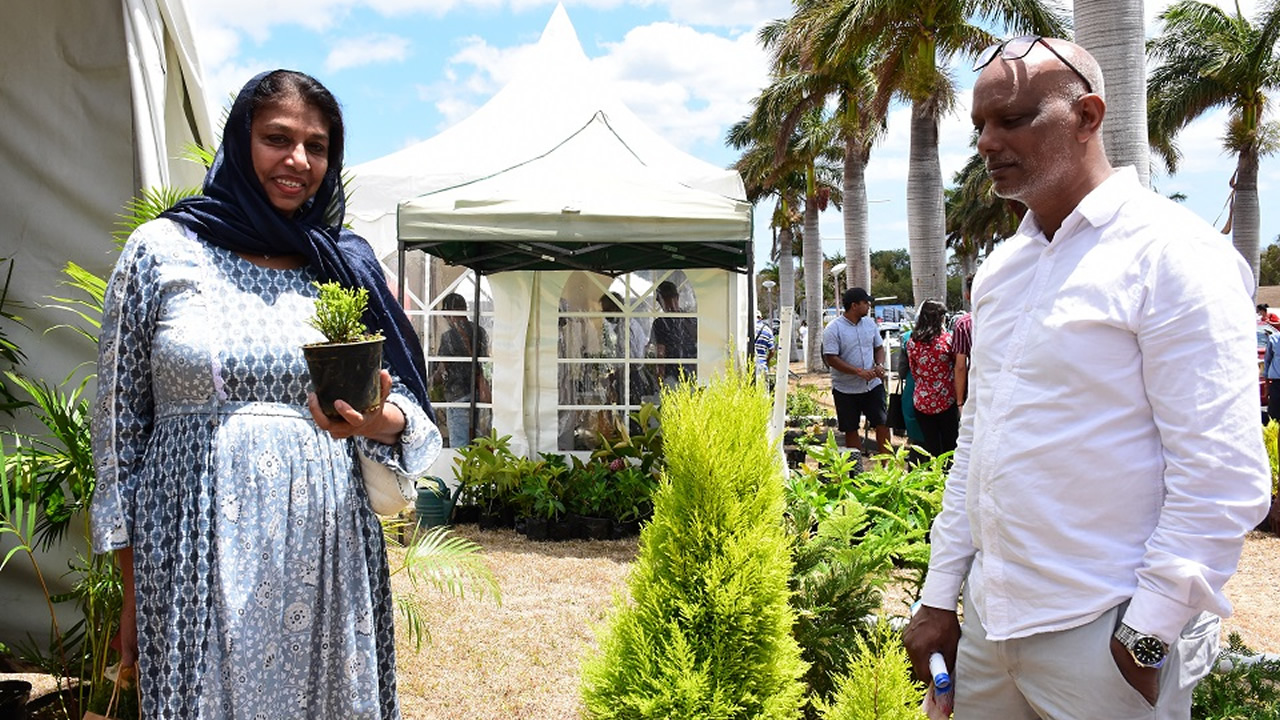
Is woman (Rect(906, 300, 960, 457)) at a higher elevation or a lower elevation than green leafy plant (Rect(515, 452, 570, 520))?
higher

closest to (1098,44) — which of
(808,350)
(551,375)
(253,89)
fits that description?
(551,375)

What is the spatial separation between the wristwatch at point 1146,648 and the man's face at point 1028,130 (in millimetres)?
846

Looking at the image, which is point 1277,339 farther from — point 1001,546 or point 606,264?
point 1001,546

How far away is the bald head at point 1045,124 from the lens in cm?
185

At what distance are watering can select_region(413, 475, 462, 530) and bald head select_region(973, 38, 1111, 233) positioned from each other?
6800 mm

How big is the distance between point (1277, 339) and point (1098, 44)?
666 centimetres

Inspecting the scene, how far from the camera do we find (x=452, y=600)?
6.13m

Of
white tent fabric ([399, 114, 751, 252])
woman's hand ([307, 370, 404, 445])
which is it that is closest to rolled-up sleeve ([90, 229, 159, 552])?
woman's hand ([307, 370, 404, 445])

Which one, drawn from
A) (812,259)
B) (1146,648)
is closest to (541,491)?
(1146,648)

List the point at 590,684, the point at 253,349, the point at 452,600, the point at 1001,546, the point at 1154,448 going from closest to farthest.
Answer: the point at 1154,448 → the point at 1001,546 → the point at 253,349 → the point at 590,684 → the point at 452,600

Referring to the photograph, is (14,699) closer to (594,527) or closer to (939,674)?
(939,674)

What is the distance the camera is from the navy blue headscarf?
2133mm

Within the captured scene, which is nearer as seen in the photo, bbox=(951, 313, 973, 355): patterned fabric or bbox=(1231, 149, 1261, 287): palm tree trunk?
bbox=(951, 313, 973, 355): patterned fabric

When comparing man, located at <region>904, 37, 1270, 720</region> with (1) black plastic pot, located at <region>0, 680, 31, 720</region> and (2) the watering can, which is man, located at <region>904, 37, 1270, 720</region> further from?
(2) the watering can
